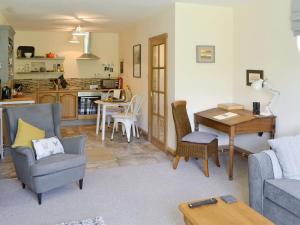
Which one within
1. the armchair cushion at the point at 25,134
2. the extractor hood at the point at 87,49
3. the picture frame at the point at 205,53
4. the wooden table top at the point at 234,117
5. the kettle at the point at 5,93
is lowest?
the armchair cushion at the point at 25,134

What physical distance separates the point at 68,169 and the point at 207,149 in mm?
1769

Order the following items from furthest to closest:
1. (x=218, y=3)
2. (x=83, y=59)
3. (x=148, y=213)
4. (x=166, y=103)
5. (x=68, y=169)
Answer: (x=83, y=59) → (x=166, y=103) → (x=218, y=3) → (x=68, y=169) → (x=148, y=213)

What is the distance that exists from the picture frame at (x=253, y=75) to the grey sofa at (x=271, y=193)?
200cm

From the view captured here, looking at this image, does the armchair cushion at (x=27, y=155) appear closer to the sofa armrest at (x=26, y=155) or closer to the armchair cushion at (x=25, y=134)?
the sofa armrest at (x=26, y=155)

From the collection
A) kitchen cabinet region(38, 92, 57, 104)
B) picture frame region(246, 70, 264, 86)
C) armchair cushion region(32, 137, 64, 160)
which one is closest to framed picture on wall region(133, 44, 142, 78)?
kitchen cabinet region(38, 92, 57, 104)

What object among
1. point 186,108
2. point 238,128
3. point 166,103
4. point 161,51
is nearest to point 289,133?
point 238,128

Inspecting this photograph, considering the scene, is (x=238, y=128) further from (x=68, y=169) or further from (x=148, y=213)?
(x=68, y=169)

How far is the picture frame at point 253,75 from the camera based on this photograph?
461 cm

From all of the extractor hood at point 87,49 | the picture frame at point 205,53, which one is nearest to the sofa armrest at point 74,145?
the picture frame at point 205,53

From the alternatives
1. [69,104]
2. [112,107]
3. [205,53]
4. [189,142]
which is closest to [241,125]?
[189,142]

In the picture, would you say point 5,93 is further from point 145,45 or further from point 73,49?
point 73,49

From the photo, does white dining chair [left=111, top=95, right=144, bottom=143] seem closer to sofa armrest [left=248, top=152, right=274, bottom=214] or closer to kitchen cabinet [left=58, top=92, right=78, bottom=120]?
kitchen cabinet [left=58, top=92, right=78, bottom=120]

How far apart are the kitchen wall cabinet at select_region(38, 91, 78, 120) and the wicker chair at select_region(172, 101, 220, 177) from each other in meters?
4.03

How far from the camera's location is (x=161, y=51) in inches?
216
